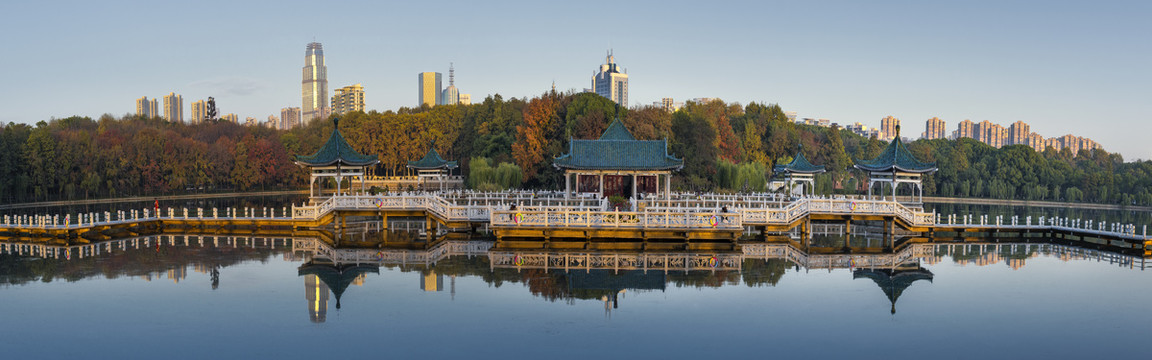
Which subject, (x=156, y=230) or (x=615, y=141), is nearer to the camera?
(x=156, y=230)

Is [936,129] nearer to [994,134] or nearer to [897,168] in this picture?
[994,134]

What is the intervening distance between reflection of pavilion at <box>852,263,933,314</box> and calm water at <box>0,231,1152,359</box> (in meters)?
0.08

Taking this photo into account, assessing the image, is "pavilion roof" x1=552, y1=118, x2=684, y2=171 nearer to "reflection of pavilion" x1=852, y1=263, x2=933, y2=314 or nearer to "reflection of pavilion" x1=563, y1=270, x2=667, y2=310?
"reflection of pavilion" x1=852, y1=263, x2=933, y2=314

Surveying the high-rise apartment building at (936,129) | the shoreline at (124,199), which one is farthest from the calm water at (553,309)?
the high-rise apartment building at (936,129)

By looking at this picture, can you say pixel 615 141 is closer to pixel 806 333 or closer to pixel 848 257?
pixel 848 257

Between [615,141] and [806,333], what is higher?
[615,141]

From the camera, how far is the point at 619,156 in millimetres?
32281

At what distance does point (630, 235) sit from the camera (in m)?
26.6

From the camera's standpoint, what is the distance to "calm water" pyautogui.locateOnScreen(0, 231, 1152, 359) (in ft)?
43.5

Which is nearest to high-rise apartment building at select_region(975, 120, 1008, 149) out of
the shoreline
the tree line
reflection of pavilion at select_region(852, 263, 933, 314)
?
the tree line

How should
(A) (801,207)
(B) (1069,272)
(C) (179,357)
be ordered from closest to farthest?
(C) (179,357)
(B) (1069,272)
(A) (801,207)

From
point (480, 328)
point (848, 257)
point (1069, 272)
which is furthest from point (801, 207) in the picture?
point (480, 328)

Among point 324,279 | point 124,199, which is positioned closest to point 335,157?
point 324,279

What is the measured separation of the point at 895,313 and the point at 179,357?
13.6 metres
